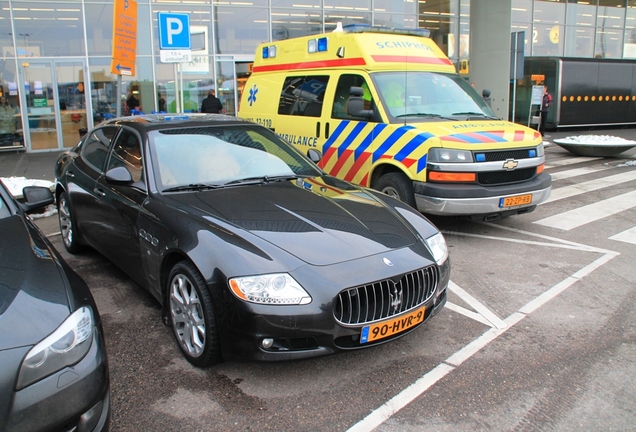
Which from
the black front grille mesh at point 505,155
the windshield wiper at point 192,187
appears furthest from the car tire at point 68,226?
the black front grille mesh at point 505,155

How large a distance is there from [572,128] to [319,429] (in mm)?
20925

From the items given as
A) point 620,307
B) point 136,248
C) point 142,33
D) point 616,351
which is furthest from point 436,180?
point 142,33

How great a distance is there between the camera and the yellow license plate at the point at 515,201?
6.19m

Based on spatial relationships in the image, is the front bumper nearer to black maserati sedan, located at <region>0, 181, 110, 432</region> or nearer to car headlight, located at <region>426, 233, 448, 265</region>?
black maserati sedan, located at <region>0, 181, 110, 432</region>

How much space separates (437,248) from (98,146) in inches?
137

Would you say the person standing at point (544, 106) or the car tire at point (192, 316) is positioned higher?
the person standing at point (544, 106)

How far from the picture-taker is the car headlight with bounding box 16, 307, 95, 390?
2205 mm

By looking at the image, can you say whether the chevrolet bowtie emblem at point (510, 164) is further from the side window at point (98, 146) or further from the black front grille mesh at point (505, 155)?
the side window at point (98, 146)

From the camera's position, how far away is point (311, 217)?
12.3ft

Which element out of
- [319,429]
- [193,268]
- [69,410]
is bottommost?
[319,429]

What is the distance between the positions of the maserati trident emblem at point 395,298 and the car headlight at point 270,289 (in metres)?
0.54

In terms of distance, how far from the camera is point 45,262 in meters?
2.86

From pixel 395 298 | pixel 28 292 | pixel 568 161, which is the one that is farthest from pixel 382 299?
pixel 568 161

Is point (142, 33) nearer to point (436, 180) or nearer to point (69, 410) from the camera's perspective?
point (436, 180)
